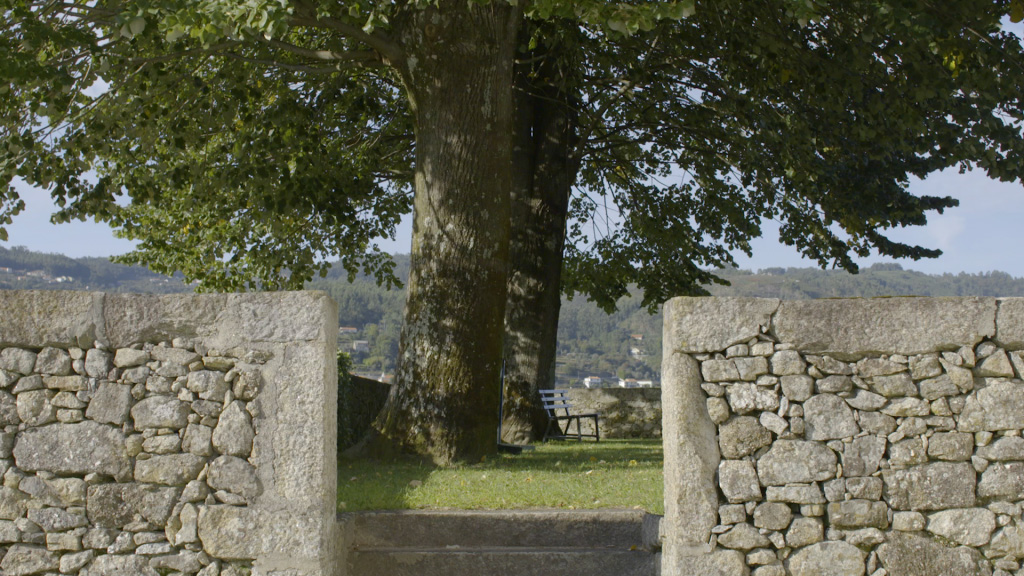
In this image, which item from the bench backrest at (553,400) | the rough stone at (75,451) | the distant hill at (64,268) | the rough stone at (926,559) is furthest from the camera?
the distant hill at (64,268)

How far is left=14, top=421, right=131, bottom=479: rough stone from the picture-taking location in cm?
534

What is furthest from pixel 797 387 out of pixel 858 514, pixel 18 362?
pixel 18 362

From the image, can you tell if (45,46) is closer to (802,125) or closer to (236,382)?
(236,382)

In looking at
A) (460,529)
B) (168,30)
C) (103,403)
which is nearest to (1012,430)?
(460,529)

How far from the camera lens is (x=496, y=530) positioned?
623 centimetres

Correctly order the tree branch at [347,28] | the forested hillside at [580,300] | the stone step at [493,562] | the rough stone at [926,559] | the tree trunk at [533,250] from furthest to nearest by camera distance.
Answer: the forested hillside at [580,300] → the tree trunk at [533,250] → the tree branch at [347,28] → the stone step at [493,562] → the rough stone at [926,559]

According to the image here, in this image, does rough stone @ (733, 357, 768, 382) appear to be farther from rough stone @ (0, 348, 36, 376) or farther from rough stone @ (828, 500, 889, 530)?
rough stone @ (0, 348, 36, 376)

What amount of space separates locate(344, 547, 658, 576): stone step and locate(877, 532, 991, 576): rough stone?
1.50m

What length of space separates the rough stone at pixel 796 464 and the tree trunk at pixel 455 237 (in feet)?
12.2

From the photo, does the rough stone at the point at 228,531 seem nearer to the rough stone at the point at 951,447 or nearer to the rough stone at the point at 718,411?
the rough stone at the point at 718,411

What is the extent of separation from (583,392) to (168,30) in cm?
878

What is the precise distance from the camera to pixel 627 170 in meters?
15.9

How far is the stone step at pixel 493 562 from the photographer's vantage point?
5953 millimetres

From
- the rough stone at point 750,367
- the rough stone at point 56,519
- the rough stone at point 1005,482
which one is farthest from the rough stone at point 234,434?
the rough stone at point 1005,482
